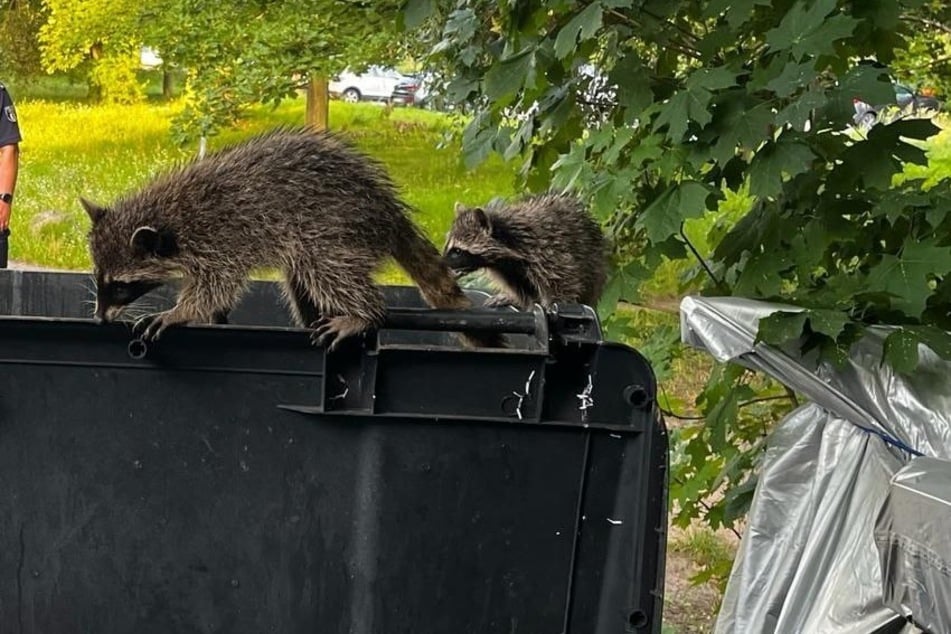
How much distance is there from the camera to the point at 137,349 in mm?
1768

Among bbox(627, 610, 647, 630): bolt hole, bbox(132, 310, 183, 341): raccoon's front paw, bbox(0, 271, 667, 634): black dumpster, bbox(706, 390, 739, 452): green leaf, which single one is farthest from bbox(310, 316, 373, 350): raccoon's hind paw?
bbox(706, 390, 739, 452): green leaf

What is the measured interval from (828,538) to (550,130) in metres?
1.53

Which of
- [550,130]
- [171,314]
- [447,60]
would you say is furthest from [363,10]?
[171,314]

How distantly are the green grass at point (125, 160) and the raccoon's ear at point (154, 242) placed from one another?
3557 millimetres

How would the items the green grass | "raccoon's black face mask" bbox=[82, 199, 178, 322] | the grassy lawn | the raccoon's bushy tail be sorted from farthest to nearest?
the green grass → the grassy lawn → the raccoon's bushy tail → "raccoon's black face mask" bbox=[82, 199, 178, 322]

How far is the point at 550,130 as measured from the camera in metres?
3.47

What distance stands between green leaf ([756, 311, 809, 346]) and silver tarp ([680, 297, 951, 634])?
0.26 ft

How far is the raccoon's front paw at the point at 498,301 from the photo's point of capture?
3.76m

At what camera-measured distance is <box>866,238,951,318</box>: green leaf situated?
7.85 feet

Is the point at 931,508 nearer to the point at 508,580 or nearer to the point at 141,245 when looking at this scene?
the point at 508,580

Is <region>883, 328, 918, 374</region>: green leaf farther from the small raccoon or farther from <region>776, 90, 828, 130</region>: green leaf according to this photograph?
the small raccoon

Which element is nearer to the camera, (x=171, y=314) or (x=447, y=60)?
(x=171, y=314)

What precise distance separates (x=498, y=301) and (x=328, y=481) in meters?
2.13

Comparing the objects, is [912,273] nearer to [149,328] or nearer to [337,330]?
[337,330]
